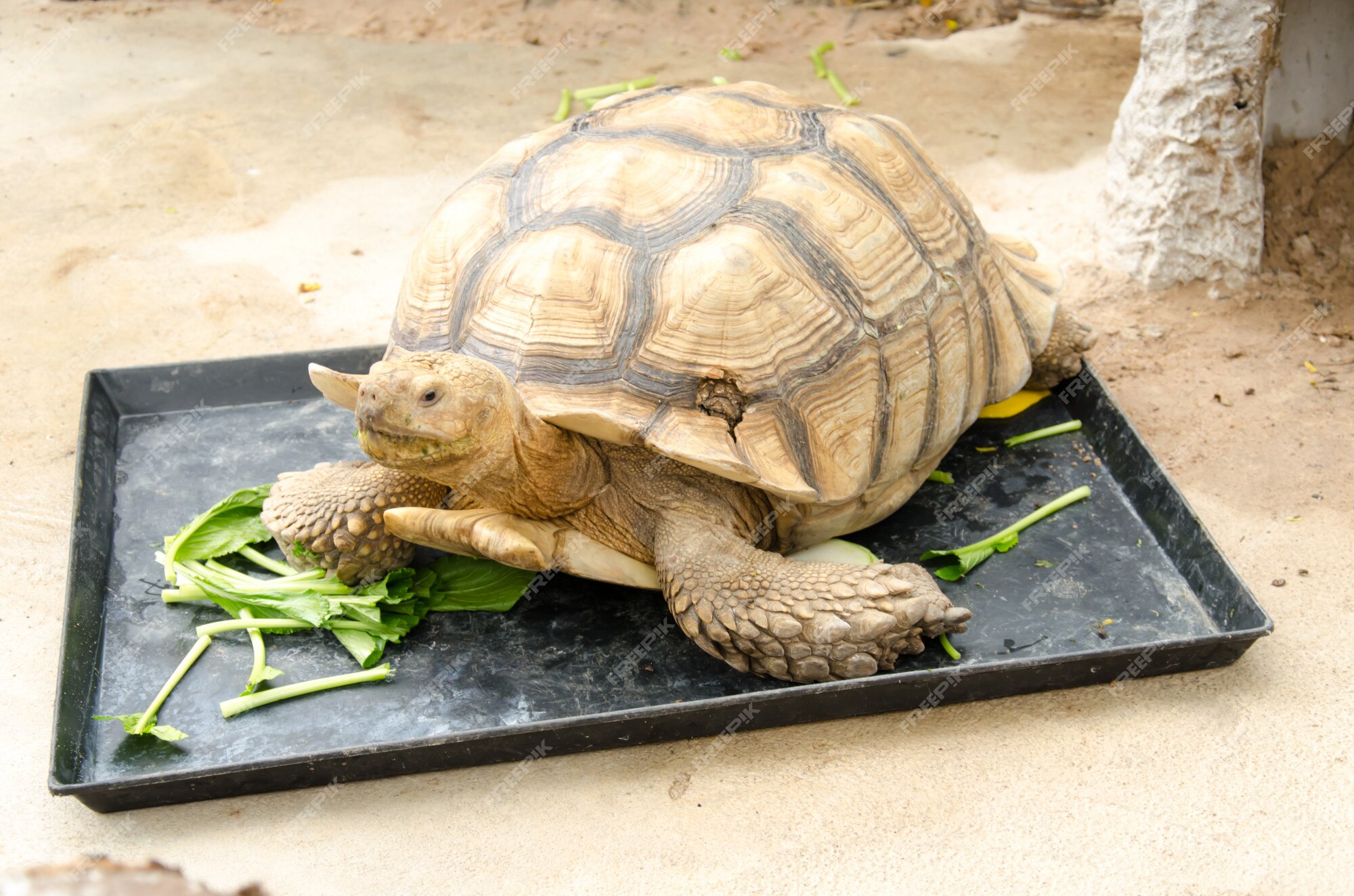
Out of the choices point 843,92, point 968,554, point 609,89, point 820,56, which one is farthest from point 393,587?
point 820,56

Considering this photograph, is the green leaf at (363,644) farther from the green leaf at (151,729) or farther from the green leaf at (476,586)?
the green leaf at (151,729)

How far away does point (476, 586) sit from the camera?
314 centimetres

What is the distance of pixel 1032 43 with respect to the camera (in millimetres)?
7074

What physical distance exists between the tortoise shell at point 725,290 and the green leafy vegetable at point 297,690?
2.68 ft

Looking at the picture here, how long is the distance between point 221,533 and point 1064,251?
364cm

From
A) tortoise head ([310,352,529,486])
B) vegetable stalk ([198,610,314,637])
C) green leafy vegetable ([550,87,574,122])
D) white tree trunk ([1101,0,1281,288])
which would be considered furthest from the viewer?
green leafy vegetable ([550,87,574,122])

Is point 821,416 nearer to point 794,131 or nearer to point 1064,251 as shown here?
point 794,131

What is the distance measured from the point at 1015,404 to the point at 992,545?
2.60 ft

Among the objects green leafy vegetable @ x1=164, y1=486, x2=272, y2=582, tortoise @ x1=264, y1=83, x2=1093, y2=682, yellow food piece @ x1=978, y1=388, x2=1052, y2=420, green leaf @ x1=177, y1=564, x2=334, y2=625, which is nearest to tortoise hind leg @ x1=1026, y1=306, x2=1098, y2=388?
yellow food piece @ x1=978, y1=388, x2=1052, y2=420

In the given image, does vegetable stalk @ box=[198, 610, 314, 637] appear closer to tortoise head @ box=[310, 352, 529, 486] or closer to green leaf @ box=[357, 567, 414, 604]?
green leaf @ box=[357, 567, 414, 604]

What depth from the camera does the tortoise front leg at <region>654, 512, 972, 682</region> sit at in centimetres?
277

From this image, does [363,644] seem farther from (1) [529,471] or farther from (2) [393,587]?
(1) [529,471]

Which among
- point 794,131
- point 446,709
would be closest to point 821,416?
point 794,131

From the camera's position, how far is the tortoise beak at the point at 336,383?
9.01 ft
